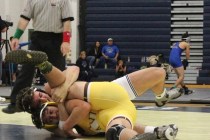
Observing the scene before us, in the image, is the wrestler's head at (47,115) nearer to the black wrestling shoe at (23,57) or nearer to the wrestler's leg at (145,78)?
the black wrestling shoe at (23,57)

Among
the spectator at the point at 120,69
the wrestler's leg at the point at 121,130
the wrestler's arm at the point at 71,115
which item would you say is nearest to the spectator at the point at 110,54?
the spectator at the point at 120,69

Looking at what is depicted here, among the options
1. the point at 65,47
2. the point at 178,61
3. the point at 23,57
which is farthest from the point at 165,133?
the point at 178,61

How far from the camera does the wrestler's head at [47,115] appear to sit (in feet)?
14.6

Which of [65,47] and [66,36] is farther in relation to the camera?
[66,36]

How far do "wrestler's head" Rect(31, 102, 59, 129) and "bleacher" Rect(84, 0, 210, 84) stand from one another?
12835mm

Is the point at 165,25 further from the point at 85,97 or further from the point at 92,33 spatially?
the point at 85,97

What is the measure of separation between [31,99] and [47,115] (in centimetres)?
19

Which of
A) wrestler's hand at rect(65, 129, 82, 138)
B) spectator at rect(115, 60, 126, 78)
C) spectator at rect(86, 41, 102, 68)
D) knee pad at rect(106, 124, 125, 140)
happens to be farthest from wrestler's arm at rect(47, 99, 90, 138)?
spectator at rect(86, 41, 102, 68)

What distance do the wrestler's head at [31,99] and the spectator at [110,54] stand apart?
12.8 metres

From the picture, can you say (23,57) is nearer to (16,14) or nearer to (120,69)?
(120,69)

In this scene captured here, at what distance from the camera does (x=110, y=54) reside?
17.4 meters

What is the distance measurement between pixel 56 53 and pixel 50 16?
43cm

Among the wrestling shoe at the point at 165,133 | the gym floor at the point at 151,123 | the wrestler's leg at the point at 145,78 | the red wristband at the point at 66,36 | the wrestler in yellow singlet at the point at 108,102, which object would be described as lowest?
the gym floor at the point at 151,123

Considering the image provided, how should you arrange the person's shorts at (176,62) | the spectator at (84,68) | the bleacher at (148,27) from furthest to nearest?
the bleacher at (148,27) < the spectator at (84,68) < the person's shorts at (176,62)
